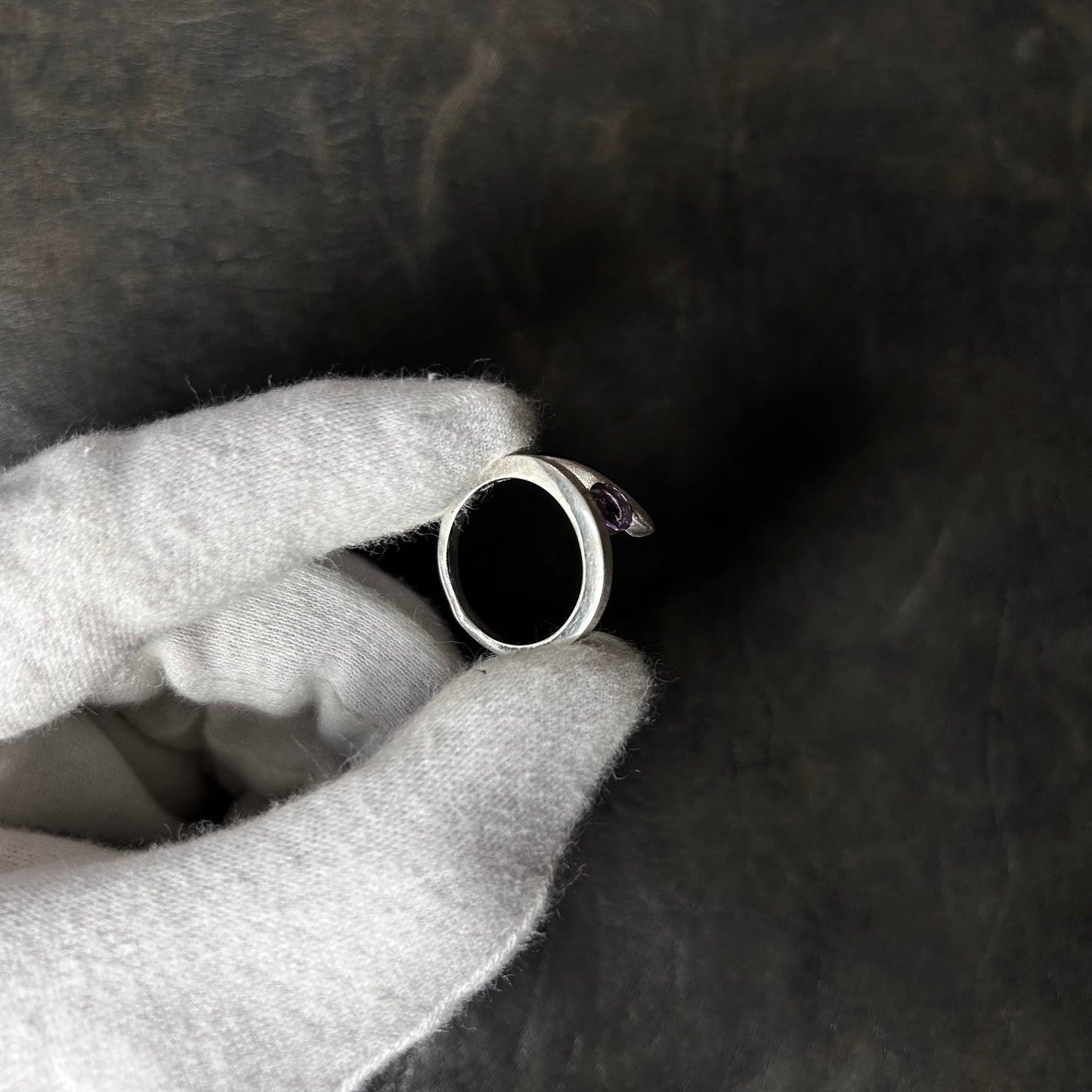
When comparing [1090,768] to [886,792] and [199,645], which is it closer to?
[886,792]

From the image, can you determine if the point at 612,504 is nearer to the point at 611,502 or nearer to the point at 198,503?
the point at 611,502

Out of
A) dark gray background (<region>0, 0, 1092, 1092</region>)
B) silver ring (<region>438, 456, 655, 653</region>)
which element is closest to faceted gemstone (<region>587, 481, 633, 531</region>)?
silver ring (<region>438, 456, 655, 653</region>)

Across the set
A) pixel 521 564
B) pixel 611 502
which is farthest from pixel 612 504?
pixel 521 564

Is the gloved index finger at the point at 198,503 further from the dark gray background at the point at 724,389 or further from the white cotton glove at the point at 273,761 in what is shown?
the dark gray background at the point at 724,389

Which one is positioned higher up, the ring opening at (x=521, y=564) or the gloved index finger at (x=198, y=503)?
the gloved index finger at (x=198, y=503)

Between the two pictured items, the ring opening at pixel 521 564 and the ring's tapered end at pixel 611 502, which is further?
the ring opening at pixel 521 564

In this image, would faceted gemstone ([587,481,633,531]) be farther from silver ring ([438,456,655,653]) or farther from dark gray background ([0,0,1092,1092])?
dark gray background ([0,0,1092,1092])

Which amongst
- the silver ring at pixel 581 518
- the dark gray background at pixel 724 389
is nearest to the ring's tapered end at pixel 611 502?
the silver ring at pixel 581 518
